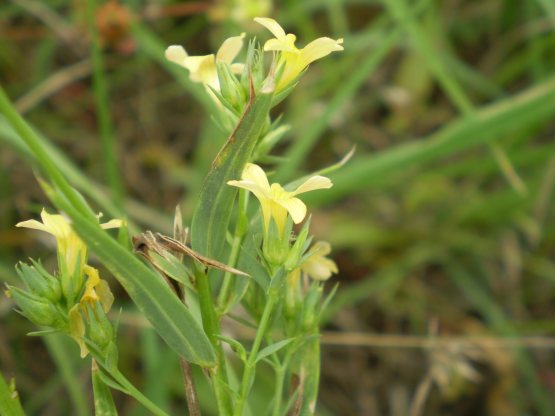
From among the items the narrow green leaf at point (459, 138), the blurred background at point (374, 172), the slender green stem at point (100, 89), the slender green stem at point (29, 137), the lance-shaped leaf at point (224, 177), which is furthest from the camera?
the blurred background at point (374, 172)

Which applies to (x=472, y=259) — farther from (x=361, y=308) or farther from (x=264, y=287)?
(x=264, y=287)

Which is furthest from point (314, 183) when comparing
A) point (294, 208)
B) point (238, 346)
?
point (238, 346)

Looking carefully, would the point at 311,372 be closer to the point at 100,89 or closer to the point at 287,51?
the point at 287,51

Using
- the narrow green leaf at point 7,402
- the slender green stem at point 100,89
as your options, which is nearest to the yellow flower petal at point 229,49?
the narrow green leaf at point 7,402

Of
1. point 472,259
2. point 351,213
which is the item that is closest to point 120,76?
point 351,213

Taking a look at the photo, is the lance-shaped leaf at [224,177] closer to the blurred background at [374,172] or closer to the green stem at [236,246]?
the green stem at [236,246]

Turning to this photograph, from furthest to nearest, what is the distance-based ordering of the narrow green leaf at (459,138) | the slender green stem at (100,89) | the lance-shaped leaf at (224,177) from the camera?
the narrow green leaf at (459,138), the slender green stem at (100,89), the lance-shaped leaf at (224,177)
